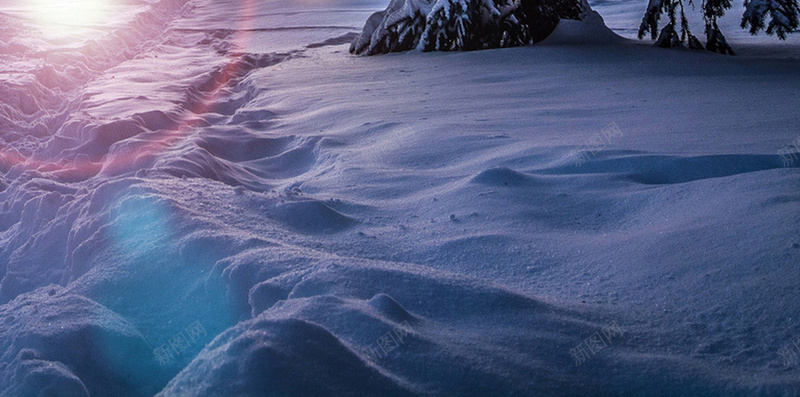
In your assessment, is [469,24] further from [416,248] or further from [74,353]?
[74,353]

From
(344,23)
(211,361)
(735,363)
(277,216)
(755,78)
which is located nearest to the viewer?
(211,361)

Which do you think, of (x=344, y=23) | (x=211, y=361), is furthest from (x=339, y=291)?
(x=344, y=23)

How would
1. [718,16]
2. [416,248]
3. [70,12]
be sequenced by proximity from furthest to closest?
[70,12], [718,16], [416,248]

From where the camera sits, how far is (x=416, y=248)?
1.90m

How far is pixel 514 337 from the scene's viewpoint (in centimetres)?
135

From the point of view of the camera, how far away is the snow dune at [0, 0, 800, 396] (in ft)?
4.09

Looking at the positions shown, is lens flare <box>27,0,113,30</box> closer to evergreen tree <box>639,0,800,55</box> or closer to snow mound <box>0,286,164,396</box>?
evergreen tree <box>639,0,800,55</box>

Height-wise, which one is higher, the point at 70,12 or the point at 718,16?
the point at 718,16

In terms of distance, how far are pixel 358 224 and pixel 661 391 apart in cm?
116

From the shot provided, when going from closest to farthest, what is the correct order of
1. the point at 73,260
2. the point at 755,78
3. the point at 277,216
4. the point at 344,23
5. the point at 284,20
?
the point at 73,260 → the point at 277,216 → the point at 755,78 → the point at 344,23 → the point at 284,20

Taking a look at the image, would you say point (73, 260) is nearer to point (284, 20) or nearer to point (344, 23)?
point (344, 23)

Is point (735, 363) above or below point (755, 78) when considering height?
below

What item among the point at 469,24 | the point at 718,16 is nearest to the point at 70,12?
the point at 469,24

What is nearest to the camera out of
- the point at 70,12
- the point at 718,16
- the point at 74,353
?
the point at 74,353
